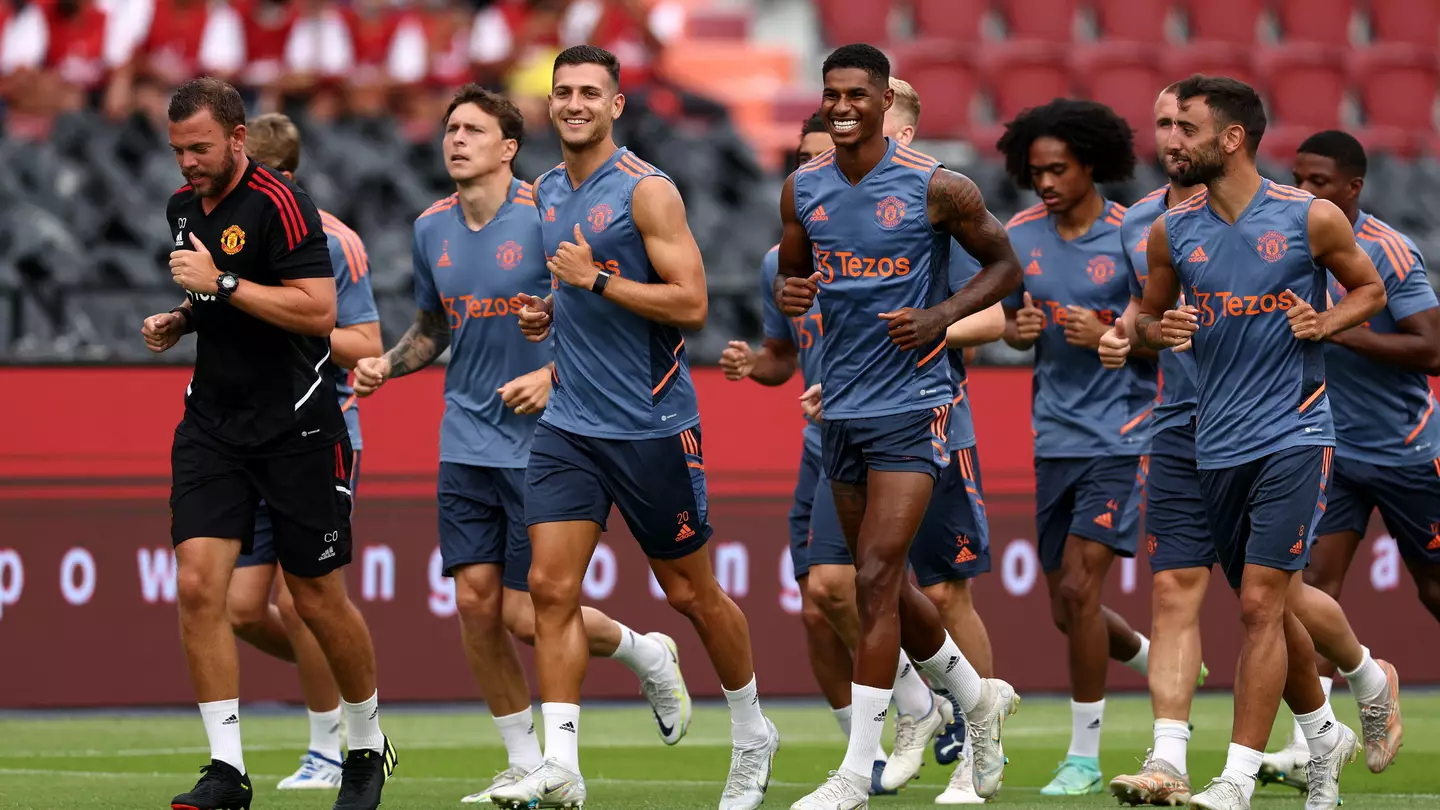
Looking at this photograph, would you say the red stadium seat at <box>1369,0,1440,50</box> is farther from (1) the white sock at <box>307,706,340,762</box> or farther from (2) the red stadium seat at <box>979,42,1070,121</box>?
(1) the white sock at <box>307,706,340,762</box>

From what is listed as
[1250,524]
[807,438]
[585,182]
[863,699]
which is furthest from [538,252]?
[1250,524]

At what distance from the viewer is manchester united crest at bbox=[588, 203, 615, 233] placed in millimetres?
7496

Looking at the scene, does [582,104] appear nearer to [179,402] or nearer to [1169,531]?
[1169,531]

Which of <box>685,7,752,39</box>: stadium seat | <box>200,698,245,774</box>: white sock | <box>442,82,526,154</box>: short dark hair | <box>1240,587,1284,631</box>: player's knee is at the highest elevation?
<box>685,7,752,39</box>: stadium seat

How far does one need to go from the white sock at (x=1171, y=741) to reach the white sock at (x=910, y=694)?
1.13 meters

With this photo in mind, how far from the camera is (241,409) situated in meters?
7.20

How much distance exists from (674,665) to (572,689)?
187 centimetres

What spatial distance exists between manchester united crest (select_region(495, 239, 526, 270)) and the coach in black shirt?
1.21 m

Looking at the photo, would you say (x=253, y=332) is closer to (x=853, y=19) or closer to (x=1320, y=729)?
(x=1320, y=729)

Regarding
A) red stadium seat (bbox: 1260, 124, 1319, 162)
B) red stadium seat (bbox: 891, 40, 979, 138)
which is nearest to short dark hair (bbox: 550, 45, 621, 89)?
red stadium seat (bbox: 891, 40, 979, 138)

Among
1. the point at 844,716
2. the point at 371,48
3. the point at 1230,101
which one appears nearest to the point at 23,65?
the point at 371,48

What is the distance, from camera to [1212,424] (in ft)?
23.9

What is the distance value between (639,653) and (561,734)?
1.85 metres

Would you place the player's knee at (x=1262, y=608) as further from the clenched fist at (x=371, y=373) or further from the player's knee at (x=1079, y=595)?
the clenched fist at (x=371, y=373)
